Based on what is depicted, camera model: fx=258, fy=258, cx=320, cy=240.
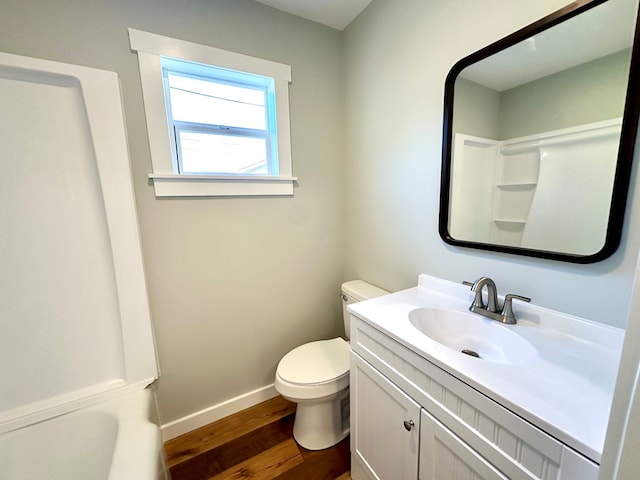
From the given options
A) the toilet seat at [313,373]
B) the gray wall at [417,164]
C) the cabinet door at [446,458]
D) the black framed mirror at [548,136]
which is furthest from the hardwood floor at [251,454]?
the black framed mirror at [548,136]

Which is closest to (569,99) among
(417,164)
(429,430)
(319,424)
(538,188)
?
(538,188)

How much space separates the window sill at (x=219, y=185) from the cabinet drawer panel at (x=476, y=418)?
3.41 ft

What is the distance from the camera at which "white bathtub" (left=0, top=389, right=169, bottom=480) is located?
956mm

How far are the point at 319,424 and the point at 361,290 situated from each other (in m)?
0.78

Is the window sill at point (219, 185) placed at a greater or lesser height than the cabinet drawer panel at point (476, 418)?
greater

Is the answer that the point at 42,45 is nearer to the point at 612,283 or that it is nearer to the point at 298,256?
the point at 298,256

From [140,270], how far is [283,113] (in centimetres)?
117

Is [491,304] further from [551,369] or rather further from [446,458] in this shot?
[446,458]

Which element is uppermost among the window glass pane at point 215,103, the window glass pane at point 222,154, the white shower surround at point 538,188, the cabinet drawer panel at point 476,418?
the window glass pane at point 215,103

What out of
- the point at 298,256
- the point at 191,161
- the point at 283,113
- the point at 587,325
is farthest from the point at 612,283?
the point at 191,161

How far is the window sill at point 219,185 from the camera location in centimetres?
133

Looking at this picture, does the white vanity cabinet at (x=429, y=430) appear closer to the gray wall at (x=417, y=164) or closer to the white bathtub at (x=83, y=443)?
the gray wall at (x=417, y=164)

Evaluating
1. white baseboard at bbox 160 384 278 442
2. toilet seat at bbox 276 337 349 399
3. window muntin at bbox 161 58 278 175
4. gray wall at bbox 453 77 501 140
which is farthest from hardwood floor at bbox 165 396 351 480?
gray wall at bbox 453 77 501 140

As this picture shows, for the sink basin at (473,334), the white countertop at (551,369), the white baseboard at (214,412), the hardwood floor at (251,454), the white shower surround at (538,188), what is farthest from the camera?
the white baseboard at (214,412)
